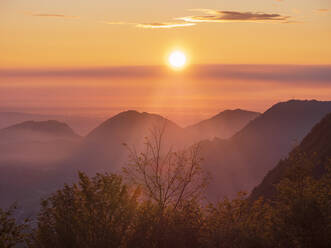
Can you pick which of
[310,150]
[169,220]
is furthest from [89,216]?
[310,150]

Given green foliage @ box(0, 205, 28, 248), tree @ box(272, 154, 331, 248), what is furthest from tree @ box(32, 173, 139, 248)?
tree @ box(272, 154, 331, 248)

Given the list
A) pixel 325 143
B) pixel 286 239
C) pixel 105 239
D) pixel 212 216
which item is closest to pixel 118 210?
pixel 105 239

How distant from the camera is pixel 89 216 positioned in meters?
43.2

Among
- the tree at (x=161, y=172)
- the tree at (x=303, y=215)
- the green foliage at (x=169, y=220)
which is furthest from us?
the tree at (x=161, y=172)

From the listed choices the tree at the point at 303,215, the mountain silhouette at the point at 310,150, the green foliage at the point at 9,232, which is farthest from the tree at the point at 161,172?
the mountain silhouette at the point at 310,150

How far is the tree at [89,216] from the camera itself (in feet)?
140

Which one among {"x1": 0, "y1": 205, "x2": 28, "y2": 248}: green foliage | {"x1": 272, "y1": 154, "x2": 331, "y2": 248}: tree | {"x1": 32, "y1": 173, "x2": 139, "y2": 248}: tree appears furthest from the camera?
{"x1": 272, "y1": 154, "x2": 331, "y2": 248}: tree

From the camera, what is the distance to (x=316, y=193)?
4862 cm

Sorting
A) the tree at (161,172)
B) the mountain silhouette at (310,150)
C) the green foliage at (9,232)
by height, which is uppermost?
the mountain silhouette at (310,150)

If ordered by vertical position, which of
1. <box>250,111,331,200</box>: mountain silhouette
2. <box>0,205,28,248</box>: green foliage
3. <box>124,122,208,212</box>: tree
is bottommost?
<box>0,205,28,248</box>: green foliage

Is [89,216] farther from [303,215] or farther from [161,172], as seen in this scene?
[303,215]

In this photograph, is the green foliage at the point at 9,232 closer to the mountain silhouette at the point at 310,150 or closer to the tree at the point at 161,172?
the tree at the point at 161,172

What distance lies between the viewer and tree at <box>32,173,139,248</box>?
42.6 metres

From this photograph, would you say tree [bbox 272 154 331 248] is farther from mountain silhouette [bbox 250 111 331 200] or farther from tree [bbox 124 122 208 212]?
mountain silhouette [bbox 250 111 331 200]
